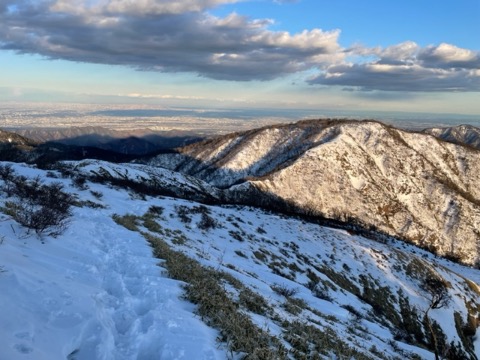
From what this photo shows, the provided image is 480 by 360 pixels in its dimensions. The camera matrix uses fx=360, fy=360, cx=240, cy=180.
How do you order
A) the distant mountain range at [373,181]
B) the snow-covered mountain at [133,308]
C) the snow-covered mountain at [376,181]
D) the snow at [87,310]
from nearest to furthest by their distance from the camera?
the snow at [87,310] < the snow-covered mountain at [133,308] < the distant mountain range at [373,181] < the snow-covered mountain at [376,181]

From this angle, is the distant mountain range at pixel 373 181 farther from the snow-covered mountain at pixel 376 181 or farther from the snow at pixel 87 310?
the snow at pixel 87 310

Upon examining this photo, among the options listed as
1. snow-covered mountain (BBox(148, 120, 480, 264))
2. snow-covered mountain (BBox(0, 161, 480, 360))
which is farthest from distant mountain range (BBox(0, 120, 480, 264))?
snow-covered mountain (BBox(0, 161, 480, 360))

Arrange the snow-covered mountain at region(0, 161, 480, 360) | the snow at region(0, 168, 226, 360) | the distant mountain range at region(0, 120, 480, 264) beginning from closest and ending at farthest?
1. the snow at region(0, 168, 226, 360)
2. the snow-covered mountain at region(0, 161, 480, 360)
3. the distant mountain range at region(0, 120, 480, 264)

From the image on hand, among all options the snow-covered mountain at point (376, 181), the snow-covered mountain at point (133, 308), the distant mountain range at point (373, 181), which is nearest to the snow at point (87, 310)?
the snow-covered mountain at point (133, 308)

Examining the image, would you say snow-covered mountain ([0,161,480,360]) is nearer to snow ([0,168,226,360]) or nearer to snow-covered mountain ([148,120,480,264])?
snow ([0,168,226,360])

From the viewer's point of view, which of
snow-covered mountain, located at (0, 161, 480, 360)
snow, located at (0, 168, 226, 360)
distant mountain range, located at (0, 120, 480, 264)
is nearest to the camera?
snow, located at (0, 168, 226, 360)

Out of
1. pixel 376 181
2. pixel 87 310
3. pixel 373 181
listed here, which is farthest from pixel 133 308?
pixel 376 181

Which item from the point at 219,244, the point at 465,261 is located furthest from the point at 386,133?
the point at 219,244

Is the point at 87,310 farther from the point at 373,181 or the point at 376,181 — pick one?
the point at 376,181

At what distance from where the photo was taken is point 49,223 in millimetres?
12688

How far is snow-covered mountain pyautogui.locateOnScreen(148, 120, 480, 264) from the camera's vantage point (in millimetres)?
123250

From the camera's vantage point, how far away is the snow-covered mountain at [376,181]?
404 feet

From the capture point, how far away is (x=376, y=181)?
13488 centimetres

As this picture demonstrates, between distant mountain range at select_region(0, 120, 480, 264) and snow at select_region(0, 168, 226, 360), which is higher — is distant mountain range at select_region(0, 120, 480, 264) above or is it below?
below
